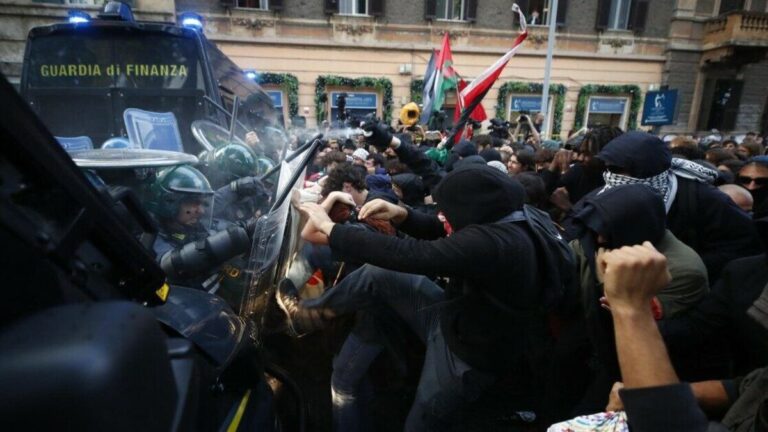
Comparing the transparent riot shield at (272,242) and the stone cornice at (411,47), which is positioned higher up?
the stone cornice at (411,47)

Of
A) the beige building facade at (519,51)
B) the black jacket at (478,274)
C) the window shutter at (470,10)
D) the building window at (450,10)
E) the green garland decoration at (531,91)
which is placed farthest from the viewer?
the green garland decoration at (531,91)

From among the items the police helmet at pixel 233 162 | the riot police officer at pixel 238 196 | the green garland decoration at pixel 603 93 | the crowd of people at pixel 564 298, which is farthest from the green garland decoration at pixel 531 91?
the crowd of people at pixel 564 298

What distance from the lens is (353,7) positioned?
15.1m

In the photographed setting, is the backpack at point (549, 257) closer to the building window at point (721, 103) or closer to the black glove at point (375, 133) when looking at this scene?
the black glove at point (375, 133)

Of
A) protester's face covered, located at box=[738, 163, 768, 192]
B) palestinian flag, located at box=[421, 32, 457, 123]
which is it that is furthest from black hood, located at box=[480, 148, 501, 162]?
palestinian flag, located at box=[421, 32, 457, 123]

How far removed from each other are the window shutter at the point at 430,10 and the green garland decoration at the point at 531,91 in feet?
12.2

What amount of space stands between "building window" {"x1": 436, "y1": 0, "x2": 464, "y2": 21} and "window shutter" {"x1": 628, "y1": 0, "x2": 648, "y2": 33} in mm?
6848

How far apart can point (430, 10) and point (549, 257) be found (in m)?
15.7

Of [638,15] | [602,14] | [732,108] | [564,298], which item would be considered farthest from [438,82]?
[732,108]

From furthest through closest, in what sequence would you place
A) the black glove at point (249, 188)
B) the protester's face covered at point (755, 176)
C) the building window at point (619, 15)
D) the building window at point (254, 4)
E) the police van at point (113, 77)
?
1. the building window at point (619, 15)
2. the building window at point (254, 4)
3. the police van at point (113, 77)
4. the protester's face covered at point (755, 176)
5. the black glove at point (249, 188)

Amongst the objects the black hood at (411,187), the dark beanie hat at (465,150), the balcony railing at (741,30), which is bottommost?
the black hood at (411,187)

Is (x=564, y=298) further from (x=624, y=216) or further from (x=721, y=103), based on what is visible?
(x=721, y=103)

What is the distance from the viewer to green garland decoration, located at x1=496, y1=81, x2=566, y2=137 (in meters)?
16.2

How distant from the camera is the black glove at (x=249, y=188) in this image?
254cm
